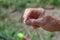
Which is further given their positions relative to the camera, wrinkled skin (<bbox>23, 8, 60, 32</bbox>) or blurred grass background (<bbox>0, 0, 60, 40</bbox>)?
blurred grass background (<bbox>0, 0, 60, 40</bbox>)

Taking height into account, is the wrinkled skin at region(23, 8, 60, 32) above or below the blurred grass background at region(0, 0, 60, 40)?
below

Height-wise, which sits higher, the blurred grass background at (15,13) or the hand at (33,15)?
the blurred grass background at (15,13)

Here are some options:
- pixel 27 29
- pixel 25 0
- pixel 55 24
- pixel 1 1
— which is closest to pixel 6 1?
pixel 1 1

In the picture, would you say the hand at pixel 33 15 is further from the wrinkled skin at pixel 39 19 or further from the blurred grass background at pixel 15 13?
the blurred grass background at pixel 15 13

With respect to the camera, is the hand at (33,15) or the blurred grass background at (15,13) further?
the blurred grass background at (15,13)

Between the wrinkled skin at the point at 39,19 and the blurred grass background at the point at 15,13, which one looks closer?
the wrinkled skin at the point at 39,19

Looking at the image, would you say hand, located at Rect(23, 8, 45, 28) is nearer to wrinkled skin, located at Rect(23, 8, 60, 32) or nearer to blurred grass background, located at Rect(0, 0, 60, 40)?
wrinkled skin, located at Rect(23, 8, 60, 32)

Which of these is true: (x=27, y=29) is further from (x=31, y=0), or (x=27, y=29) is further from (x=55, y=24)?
(x=55, y=24)

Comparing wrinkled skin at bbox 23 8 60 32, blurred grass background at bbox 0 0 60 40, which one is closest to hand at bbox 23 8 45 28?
wrinkled skin at bbox 23 8 60 32

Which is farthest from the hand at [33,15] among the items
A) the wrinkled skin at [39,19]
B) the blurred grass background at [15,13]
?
the blurred grass background at [15,13]

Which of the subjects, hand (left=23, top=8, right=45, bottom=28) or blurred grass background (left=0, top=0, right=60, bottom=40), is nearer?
hand (left=23, top=8, right=45, bottom=28)
